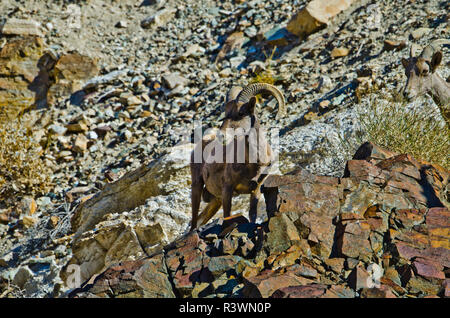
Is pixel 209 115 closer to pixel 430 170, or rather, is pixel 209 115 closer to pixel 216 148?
pixel 216 148

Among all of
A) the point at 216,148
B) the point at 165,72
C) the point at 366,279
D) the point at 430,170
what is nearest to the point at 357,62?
the point at 165,72

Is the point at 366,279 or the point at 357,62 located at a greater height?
the point at 357,62

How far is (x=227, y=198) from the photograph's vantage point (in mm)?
6820

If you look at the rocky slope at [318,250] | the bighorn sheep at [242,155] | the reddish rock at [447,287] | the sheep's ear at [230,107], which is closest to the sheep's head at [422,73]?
the bighorn sheep at [242,155]

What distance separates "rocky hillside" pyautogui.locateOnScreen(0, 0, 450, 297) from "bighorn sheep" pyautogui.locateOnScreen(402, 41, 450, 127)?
0.38 meters

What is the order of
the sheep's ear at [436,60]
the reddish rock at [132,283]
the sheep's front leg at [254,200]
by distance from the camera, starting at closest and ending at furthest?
the reddish rock at [132,283] → the sheep's front leg at [254,200] → the sheep's ear at [436,60]

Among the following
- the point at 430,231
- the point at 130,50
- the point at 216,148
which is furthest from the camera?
the point at 130,50

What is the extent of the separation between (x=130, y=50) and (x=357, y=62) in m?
6.94

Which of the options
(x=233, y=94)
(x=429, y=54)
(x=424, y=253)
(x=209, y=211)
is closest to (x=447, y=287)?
(x=424, y=253)

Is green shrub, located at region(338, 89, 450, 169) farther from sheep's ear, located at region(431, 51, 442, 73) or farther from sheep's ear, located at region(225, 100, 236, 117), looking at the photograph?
sheep's ear, located at region(225, 100, 236, 117)

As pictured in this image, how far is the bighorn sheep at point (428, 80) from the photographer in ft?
27.2

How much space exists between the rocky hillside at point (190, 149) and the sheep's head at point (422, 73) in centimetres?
46

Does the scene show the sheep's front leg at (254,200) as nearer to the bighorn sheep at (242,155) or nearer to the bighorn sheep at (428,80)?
the bighorn sheep at (242,155)
